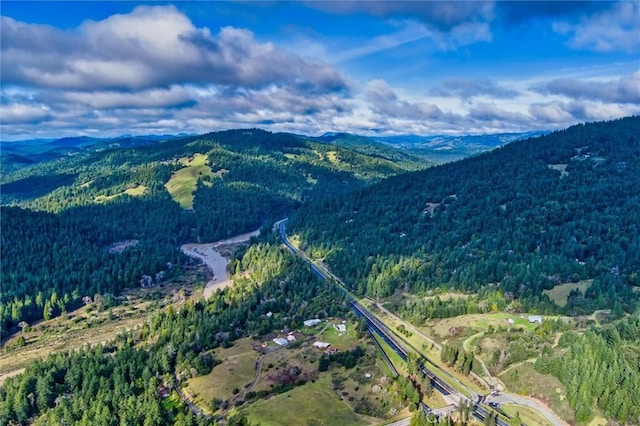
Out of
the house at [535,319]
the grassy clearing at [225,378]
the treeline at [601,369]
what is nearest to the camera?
the treeline at [601,369]

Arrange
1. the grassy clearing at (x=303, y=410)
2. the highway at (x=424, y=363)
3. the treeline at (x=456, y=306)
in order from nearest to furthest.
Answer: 1. the grassy clearing at (x=303, y=410)
2. the highway at (x=424, y=363)
3. the treeline at (x=456, y=306)

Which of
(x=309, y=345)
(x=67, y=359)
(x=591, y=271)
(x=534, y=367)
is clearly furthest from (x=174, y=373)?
(x=591, y=271)

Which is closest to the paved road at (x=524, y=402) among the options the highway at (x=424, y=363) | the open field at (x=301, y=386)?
the highway at (x=424, y=363)

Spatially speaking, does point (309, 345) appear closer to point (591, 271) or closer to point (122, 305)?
point (122, 305)

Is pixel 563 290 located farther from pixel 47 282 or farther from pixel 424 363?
pixel 47 282

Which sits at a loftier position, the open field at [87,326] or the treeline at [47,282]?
the treeline at [47,282]

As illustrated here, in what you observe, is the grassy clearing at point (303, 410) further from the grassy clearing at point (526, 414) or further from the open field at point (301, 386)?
the grassy clearing at point (526, 414)

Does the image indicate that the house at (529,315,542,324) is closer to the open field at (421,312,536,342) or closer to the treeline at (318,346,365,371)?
the open field at (421,312,536,342)

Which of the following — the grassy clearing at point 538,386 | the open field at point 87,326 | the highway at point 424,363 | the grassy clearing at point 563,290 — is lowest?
the open field at point 87,326
